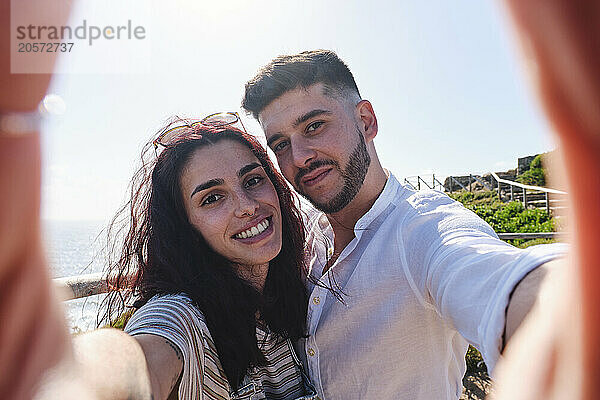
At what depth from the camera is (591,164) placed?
363mm

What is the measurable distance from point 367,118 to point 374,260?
1.07m

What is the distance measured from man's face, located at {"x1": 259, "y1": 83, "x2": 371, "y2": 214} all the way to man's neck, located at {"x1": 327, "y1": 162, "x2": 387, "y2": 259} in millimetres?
40

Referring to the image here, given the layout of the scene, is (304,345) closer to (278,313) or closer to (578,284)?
(278,313)

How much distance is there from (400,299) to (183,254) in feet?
3.51

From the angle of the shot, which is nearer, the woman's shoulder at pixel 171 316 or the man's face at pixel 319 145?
the woman's shoulder at pixel 171 316

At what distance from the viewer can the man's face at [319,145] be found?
7.73 feet

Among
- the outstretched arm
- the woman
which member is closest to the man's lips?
the woman

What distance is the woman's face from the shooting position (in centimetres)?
202

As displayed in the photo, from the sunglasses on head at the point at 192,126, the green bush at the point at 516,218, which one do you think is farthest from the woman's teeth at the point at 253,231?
the green bush at the point at 516,218

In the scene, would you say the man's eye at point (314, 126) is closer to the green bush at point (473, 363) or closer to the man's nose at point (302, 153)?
the man's nose at point (302, 153)

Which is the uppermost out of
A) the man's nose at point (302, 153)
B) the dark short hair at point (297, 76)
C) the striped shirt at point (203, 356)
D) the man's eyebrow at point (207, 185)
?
the dark short hair at point (297, 76)

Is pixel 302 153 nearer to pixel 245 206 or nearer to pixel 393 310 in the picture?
pixel 245 206

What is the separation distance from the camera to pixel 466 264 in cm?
123

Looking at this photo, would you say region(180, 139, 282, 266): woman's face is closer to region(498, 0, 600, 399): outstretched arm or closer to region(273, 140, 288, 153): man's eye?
region(273, 140, 288, 153): man's eye
